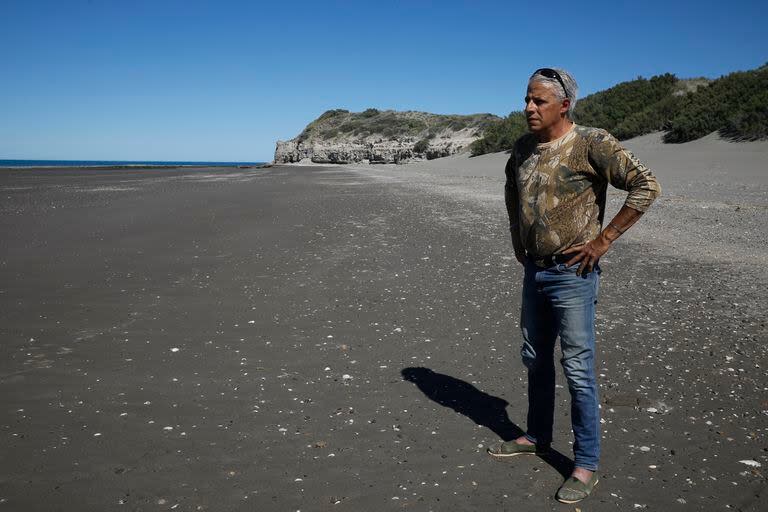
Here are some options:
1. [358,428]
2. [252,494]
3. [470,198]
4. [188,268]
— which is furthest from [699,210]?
[252,494]

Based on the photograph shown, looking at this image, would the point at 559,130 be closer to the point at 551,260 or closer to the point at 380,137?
the point at 551,260

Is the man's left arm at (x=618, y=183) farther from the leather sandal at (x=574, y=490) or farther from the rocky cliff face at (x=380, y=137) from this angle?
the rocky cliff face at (x=380, y=137)

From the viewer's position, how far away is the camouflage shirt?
293cm

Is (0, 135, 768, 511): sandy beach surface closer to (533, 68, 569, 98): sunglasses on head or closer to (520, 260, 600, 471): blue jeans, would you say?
(520, 260, 600, 471): blue jeans

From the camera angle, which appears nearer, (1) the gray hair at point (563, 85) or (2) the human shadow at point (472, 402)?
A: (1) the gray hair at point (563, 85)

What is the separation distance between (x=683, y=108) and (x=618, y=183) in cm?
2982

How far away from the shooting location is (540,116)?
3080 mm

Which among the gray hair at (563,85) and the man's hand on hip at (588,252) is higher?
the gray hair at (563,85)

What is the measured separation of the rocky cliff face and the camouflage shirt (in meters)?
62.3

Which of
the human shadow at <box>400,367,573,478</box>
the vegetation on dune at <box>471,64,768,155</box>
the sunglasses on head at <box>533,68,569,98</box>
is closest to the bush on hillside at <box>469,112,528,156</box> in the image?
the vegetation on dune at <box>471,64,768,155</box>

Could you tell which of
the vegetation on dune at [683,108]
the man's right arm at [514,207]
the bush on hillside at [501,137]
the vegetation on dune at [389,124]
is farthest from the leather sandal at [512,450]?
the vegetation on dune at [389,124]

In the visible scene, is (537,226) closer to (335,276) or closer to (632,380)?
(632,380)

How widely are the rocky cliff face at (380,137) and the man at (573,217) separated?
6225 cm

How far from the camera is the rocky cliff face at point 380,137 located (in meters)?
71.8
